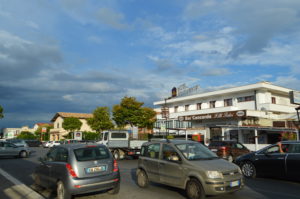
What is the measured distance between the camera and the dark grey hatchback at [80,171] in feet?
23.1

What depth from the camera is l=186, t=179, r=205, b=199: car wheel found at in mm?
6755

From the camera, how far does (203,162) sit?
7.18m

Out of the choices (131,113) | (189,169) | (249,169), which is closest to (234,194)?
(189,169)

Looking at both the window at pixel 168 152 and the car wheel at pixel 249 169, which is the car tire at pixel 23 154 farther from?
the car wheel at pixel 249 169

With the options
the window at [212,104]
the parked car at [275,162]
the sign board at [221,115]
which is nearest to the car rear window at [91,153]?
the parked car at [275,162]

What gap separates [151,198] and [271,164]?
5.27 meters

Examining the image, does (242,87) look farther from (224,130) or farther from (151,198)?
(151,198)

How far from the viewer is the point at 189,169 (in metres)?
7.12

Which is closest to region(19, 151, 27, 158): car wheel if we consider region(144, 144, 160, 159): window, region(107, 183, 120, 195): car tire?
region(144, 144, 160, 159): window

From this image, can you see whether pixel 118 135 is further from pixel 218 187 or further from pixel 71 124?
pixel 71 124

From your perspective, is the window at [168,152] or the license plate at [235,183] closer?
the license plate at [235,183]

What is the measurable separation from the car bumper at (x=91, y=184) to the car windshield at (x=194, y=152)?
2133 mm

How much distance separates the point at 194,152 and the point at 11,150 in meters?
20.3

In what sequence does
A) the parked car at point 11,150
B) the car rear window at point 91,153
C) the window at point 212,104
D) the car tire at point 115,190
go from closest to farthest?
the car rear window at point 91,153 → the car tire at point 115,190 → the parked car at point 11,150 → the window at point 212,104
